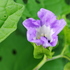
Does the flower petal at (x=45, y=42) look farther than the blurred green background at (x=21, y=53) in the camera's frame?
No

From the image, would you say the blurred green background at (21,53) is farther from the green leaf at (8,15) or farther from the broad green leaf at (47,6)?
the green leaf at (8,15)

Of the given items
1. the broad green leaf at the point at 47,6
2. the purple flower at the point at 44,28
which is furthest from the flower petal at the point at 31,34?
the broad green leaf at the point at 47,6

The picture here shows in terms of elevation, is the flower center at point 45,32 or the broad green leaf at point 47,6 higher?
the flower center at point 45,32

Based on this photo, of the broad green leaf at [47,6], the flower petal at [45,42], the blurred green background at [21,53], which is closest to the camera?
the flower petal at [45,42]

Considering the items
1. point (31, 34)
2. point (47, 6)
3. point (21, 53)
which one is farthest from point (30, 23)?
point (21, 53)

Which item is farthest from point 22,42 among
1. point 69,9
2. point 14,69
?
point 69,9

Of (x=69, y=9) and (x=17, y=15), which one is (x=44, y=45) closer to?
(x=17, y=15)
